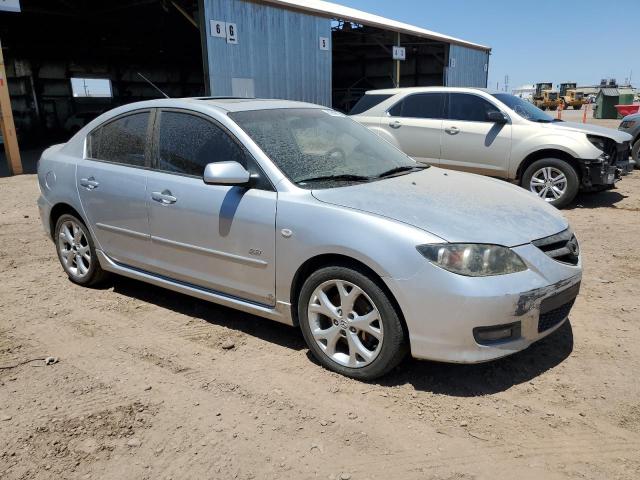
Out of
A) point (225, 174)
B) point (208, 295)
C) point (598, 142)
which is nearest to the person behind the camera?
point (225, 174)

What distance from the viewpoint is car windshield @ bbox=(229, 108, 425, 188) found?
348 cm

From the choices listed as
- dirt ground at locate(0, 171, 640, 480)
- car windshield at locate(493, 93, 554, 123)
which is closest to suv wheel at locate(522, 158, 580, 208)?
car windshield at locate(493, 93, 554, 123)

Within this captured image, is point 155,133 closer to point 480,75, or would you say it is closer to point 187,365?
point 187,365

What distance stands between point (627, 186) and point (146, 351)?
356 inches

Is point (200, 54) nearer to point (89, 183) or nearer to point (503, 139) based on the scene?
point (503, 139)

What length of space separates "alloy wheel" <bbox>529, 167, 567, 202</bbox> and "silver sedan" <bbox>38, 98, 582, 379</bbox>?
4298mm

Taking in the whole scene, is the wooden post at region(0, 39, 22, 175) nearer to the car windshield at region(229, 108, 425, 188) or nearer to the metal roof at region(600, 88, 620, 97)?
the car windshield at region(229, 108, 425, 188)

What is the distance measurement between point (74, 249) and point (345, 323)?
297cm

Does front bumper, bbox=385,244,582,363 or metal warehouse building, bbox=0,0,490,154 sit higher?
metal warehouse building, bbox=0,0,490,154

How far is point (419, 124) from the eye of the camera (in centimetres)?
882

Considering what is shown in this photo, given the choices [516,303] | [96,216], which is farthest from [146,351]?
[516,303]

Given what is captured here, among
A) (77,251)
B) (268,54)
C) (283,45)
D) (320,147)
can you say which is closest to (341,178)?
(320,147)

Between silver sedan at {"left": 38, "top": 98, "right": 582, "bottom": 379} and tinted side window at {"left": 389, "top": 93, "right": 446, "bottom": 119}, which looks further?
tinted side window at {"left": 389, "top": 93, "right": 446, "bottom": 119}

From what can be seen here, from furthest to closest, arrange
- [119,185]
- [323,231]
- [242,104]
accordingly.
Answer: [119,185], [242,104], [323,231]
